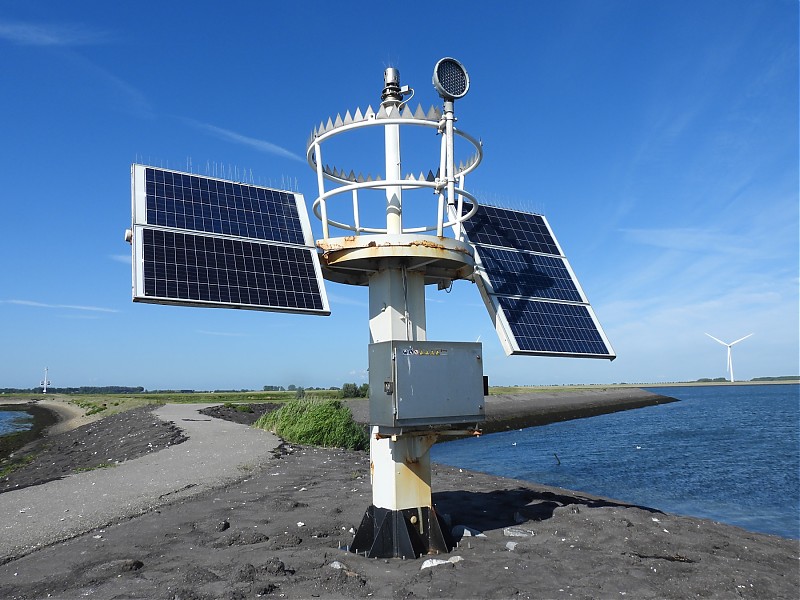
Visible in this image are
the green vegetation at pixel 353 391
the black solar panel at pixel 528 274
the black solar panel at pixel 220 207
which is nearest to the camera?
the black solar panel at pixel 220 207

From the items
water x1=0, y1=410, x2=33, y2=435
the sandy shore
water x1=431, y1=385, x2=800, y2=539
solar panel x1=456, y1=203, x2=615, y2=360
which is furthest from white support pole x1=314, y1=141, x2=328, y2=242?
water x1=0, y1=410, x2=33, y2=435

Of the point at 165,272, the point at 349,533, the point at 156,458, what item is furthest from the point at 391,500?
the point at 156,458

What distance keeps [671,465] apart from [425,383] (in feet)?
95.0

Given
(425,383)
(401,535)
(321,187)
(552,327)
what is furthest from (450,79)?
(401,535)

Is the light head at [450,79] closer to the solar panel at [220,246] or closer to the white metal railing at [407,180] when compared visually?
the white metal railing at [407,180]

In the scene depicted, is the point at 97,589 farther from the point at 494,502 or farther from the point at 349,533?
the point at 494,502

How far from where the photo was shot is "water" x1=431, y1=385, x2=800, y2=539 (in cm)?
2239

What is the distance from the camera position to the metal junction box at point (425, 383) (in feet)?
29.6

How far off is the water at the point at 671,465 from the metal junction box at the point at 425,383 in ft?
48.0

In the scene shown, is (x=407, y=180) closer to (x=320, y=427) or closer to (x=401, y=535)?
(x=401, y=535)

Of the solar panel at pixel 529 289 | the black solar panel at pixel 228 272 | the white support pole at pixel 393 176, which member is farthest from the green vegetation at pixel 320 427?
the white support pole at pixel 393 176

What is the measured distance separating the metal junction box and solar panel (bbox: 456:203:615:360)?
84.3 inches

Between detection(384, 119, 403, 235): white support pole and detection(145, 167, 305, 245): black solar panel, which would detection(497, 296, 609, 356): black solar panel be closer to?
detection(384, 119, 403, 235): white support pole

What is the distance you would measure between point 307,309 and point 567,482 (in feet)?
70.6
